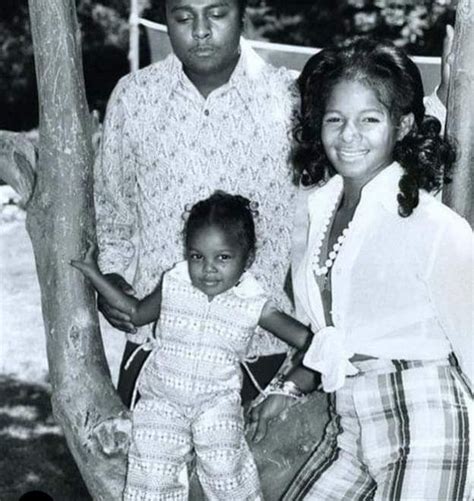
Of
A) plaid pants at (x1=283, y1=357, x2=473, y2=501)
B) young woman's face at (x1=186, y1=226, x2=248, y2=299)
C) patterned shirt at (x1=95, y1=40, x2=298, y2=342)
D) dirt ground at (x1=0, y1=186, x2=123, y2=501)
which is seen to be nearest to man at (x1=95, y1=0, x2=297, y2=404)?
patterned shirt at (x1=95, y1=40, x2=298, y2=342)

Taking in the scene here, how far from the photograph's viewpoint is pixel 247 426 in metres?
2.47

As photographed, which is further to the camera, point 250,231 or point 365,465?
point 250,231

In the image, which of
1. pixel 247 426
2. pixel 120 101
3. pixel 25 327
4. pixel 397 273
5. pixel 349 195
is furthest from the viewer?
pixel 25 327

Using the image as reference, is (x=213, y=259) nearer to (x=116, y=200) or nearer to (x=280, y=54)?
(x=116, y=200)

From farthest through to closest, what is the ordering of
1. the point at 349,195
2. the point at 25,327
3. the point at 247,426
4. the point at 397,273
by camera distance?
the point at 25,327 < the point at 247,426 < the point at 349,195 < the point at 397,273

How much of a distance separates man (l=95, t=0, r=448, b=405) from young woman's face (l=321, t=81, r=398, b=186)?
0.41 meters

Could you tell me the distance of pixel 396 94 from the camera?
2.21 meters

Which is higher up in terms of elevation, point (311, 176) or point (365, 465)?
point (311, 176)

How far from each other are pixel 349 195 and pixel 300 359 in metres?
0.43

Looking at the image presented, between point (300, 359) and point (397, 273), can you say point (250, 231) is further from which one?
point (397, 273)

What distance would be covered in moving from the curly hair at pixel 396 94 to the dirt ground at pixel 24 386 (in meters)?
3.11

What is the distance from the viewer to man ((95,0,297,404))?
2.60 metres

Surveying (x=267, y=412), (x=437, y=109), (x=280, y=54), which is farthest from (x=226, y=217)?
(x=280, y=54)

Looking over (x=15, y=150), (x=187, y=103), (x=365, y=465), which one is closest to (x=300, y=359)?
(x=365, y=465)
